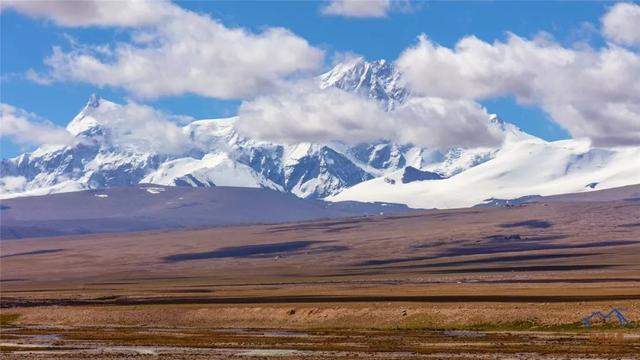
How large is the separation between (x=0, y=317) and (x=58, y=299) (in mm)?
Answer: 40113

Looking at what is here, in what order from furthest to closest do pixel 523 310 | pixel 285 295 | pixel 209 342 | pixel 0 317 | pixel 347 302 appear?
pixel 285 295, pixel 0 317, pixel 347 302, pixel 523 310, pixel 209 342

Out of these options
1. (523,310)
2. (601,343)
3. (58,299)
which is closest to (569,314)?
(523,310)

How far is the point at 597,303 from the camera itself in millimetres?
104375

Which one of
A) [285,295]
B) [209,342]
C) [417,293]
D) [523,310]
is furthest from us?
[285,295]

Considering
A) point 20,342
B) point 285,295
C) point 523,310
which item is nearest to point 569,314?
point 523,310

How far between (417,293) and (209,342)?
2173 inches

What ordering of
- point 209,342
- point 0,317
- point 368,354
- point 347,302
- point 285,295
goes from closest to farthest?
point 368,354
point 209,342
point 347,302
point 0,317
point 285,295

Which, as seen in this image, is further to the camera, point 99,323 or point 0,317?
point 0,317

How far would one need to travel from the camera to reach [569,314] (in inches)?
A: 3898

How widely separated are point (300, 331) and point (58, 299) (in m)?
78.6

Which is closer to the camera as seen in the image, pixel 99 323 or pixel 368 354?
pixel 368 354

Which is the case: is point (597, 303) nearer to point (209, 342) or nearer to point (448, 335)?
point (448, 335)

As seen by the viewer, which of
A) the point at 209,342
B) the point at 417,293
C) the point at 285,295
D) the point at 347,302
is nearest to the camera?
the point at 209,342

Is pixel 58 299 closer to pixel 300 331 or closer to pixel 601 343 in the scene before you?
pixel 300 331
